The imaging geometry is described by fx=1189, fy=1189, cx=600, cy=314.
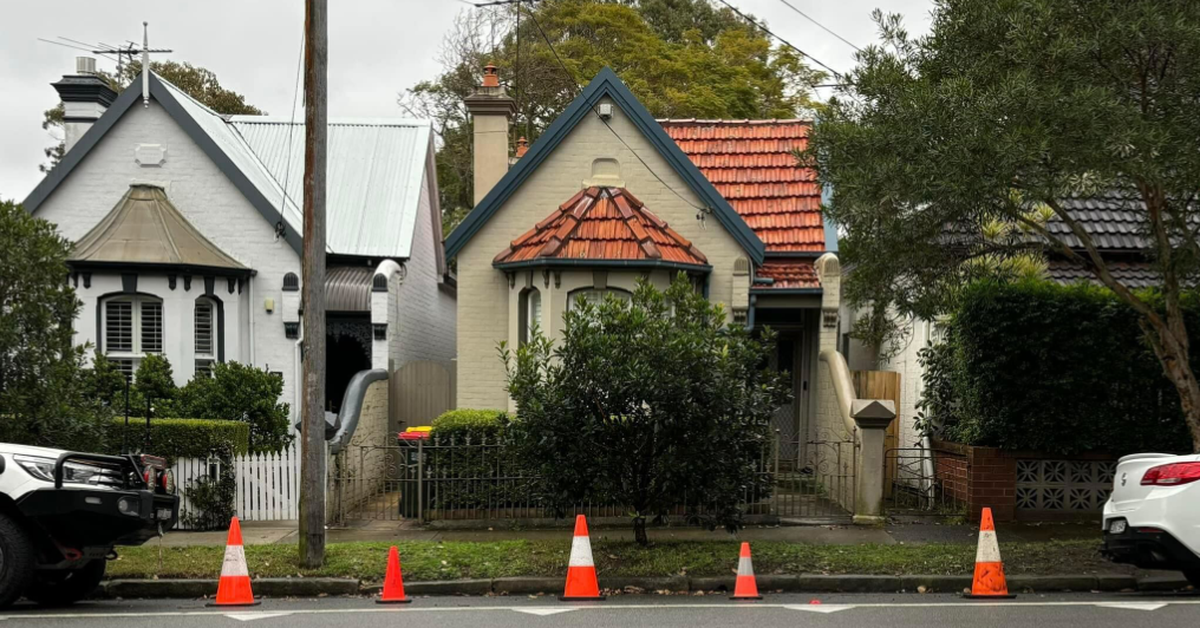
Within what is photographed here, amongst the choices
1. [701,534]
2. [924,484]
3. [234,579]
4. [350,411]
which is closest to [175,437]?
[350,411]

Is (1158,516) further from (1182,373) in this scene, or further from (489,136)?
(489,136)

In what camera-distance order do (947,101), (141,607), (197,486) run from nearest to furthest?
(141,607) → (947,101) → (197,486)

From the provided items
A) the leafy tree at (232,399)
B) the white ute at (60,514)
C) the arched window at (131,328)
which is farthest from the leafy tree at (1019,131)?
the arched window at (131,328)

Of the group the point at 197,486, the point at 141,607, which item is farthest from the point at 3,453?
the point at 197,486

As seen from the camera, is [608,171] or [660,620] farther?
[608,171]

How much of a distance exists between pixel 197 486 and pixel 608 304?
5.82 m

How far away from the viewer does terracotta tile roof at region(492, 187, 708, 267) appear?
16.9 meters

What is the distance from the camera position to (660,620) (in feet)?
29.3

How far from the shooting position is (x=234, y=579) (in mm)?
9781

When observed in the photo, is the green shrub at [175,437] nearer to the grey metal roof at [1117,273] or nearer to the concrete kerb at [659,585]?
the concrete kerb at [659,585]

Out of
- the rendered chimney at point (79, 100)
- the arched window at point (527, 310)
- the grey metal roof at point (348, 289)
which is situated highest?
the rendered chimney at point (79, 100)

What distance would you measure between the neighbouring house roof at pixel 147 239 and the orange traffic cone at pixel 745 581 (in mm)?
11469

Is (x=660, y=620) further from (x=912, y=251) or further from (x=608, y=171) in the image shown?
(x=608, y=171)

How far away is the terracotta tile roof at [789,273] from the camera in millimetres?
18188
